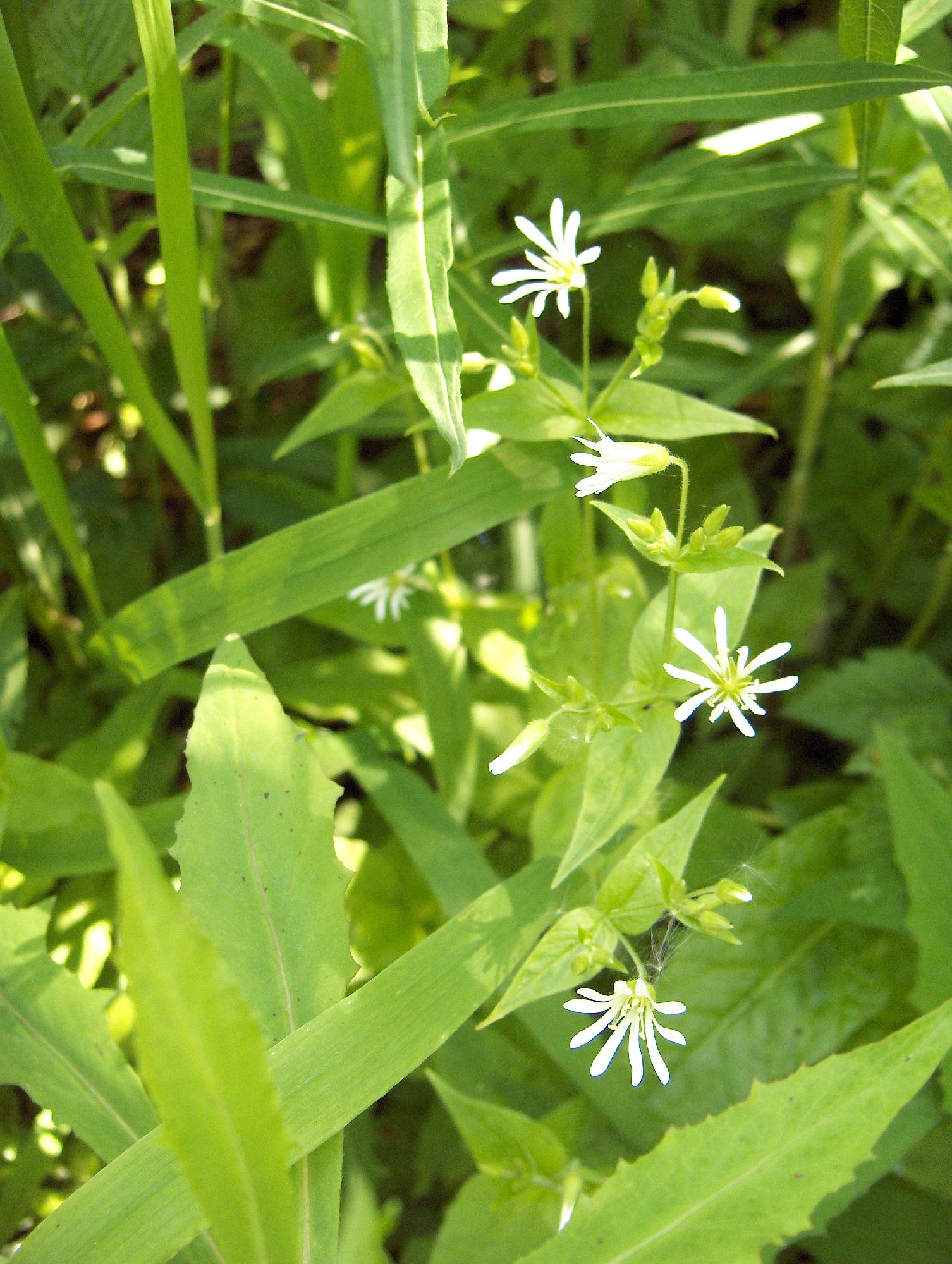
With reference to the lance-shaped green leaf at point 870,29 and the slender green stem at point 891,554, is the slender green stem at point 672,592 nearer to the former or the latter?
the lance-shaped green leaf at point 870,29

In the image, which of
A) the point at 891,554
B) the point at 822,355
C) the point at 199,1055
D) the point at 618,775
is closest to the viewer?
the point at 199,1055

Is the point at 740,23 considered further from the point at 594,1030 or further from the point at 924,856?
the point at 594,1030

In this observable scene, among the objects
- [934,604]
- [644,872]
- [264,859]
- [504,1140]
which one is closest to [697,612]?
[644,872]

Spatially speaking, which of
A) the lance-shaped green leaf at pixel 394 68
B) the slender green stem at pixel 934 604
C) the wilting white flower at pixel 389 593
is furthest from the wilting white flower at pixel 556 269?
the slender green stem at pixel 934 604

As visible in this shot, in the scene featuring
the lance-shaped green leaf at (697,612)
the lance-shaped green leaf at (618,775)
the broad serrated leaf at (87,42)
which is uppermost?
the broad serrated leaf at (87,42)

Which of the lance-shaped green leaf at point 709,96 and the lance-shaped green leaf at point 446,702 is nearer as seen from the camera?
the lance-shaped green leaf at point 709,96

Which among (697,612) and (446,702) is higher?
(697,612)

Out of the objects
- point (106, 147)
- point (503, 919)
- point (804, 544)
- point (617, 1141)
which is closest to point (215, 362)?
point (106, 147)
